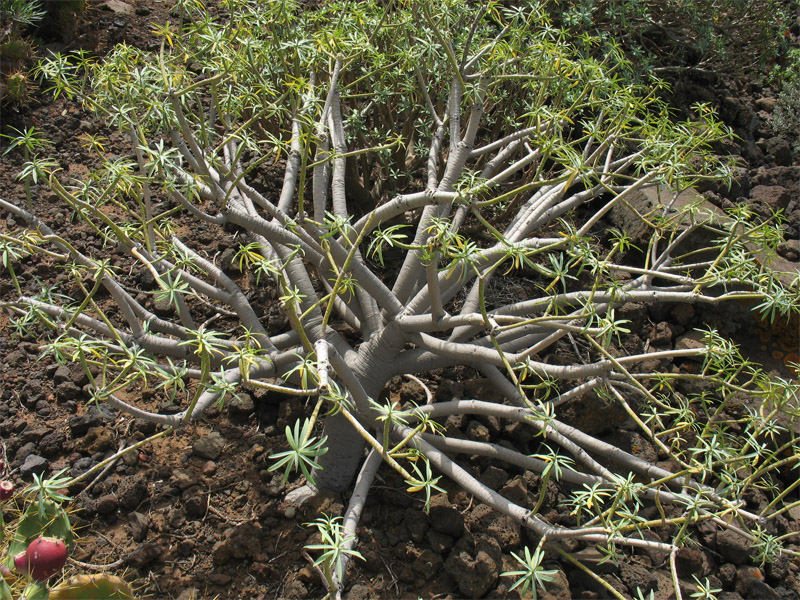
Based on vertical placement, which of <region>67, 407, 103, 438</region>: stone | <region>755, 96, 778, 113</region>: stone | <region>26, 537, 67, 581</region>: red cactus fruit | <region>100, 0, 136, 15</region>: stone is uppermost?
<region>100, 0, 136, 15</region>: stone

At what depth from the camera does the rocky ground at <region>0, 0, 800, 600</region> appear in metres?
2.00

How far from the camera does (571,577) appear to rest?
2.13 metres

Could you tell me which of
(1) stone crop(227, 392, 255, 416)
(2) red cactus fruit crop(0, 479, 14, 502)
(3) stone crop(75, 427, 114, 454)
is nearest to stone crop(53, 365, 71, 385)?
(3) stone crop(75, 427, 114, 454)

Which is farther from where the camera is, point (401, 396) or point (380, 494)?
point (401, 396)

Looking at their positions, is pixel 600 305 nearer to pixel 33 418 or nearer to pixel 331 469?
pixel 331 469

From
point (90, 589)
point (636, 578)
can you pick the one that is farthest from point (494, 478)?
point (90, 589)

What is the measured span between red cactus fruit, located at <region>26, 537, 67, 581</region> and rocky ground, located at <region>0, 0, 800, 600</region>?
1.32 feet

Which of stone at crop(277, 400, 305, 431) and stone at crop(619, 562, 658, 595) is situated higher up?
stone at crop(277, 400, 305, 431)

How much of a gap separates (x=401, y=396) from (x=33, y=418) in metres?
1.44

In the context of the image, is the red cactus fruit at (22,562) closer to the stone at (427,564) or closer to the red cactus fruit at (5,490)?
the red cactus fruit at (5,490)

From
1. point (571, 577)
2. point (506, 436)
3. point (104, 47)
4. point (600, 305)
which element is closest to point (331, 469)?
point (506, 436)

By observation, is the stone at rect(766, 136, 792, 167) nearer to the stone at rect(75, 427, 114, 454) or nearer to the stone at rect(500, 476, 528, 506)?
the stone at rect(500, 476, 528, 506)

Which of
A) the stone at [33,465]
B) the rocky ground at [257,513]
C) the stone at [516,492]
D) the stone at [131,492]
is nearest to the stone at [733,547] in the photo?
the rocky ground at [257,513]

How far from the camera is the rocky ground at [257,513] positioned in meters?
2.00
